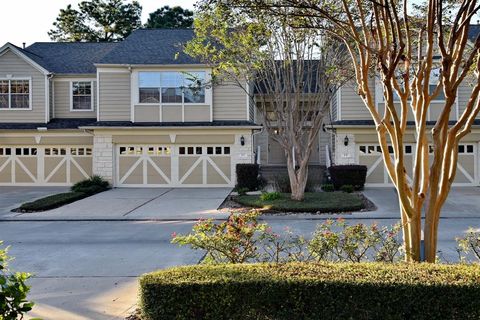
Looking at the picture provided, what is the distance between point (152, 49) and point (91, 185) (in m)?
7.35

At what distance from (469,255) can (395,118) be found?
3.54 metres

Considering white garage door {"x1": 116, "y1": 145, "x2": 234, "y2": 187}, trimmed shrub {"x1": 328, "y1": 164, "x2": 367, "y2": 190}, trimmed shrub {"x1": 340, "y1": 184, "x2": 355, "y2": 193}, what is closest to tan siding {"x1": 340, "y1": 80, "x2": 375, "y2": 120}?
trimmed shrub {"x1": 328, "y1": 164, "x2": 367, "y2": 190}

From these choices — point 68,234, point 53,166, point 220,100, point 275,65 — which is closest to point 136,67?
point 220,100

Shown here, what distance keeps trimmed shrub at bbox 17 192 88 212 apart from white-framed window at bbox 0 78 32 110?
7.62 meters

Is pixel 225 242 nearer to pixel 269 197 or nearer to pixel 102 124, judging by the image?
pixel 269 197

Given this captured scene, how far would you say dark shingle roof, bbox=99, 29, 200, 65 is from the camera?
66.5 feet

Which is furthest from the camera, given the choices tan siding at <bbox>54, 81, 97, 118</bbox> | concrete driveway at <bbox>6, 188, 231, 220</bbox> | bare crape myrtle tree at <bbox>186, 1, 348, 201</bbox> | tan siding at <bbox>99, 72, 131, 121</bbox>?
tan siding at <bbox>54, 81, 97, 118</bbox>

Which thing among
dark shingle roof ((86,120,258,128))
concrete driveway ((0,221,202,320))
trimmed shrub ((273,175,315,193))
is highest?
dark shingle roof ((86,120,258,128))

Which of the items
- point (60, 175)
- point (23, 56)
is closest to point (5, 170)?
point (60, 175)

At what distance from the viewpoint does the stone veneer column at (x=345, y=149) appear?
19.4 m

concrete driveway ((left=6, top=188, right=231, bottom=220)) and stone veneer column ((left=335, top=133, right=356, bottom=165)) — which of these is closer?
concrete driveway ((left=6, top=188, right=231, bottom=220))

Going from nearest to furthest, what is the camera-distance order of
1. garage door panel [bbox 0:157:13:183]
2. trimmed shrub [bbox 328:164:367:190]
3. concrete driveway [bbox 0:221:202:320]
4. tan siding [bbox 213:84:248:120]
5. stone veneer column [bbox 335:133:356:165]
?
concrete driveway [bbox 0:221:202:320], trimmed shrub [bbox 328:164:367:190], stone veneer column [bbox 335:133:356:165], tan siding [bbox 213:84:248:120], garage door panel [bbox 0:157:13:183]

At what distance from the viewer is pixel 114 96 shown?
2061 centimetres

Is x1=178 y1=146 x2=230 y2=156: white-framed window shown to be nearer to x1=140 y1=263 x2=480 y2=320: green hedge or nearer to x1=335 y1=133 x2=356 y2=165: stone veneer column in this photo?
x1=335 y1=133 x2=356 y2=165: stone veneer column
